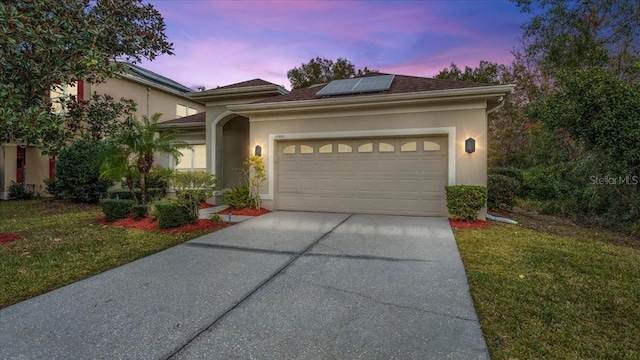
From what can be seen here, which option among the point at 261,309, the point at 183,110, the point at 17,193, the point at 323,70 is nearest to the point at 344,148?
the point at 261,309

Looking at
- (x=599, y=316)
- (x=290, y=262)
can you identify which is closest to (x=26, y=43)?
(x=290, y=262)

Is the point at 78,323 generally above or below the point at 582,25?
below

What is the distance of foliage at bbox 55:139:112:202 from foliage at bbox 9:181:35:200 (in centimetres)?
426

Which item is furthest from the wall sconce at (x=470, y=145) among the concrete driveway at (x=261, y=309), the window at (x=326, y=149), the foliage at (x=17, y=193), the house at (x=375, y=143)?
the foliage at (x=17, y=193)

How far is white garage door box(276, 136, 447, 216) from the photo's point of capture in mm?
8414

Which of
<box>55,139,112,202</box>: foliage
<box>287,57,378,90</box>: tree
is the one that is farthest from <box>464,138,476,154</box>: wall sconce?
<box>287,57,378,90</box>: tree

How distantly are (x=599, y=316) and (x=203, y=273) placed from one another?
4.34m

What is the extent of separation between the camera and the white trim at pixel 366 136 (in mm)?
8039

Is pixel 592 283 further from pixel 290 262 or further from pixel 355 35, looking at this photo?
pixel 355 35

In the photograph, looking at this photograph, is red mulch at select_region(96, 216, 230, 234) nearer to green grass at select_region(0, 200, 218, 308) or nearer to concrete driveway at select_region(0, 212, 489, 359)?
green grass at select_region(0, 200, 218, 308)

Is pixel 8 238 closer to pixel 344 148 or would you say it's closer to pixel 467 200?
pixel 344 148

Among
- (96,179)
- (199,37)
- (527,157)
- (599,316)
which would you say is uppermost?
(199,37)

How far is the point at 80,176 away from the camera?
38.2 feet

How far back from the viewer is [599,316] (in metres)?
3.05
